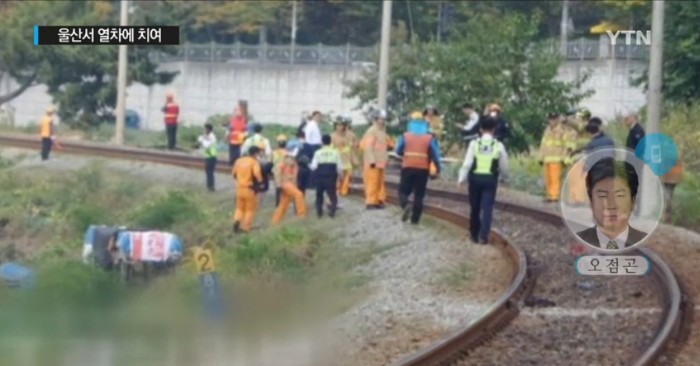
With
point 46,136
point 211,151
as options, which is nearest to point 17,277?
point 211,151

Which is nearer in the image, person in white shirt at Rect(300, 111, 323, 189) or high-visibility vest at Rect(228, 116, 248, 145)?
person in white shirt at Rect(300, 111, 323, 189)

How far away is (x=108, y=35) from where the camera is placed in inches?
521

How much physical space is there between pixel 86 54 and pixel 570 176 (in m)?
25.9

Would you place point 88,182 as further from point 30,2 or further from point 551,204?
point 551,204

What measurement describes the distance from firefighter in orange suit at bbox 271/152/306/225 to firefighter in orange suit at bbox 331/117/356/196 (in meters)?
0.84

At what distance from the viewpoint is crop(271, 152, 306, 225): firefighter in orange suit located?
88.8 ft

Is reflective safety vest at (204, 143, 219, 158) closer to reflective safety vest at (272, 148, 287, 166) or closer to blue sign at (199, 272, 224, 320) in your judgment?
reflective safety vest at (272, 148, 287, 166)

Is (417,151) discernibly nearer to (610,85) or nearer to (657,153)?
(657,153)

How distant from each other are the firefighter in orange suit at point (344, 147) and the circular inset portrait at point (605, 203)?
14486 mm

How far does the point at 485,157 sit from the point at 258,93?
32018 millimetres

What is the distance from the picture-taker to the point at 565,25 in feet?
136

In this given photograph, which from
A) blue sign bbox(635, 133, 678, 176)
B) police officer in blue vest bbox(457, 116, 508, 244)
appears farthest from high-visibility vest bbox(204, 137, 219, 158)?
blue sign bbox(635, 133, 678, 176)

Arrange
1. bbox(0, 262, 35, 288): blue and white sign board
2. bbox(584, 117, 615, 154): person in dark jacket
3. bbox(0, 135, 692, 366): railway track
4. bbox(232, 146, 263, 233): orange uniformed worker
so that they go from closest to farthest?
1. bbox(0, 135, 692, 366): railway track
2. bbox(0, 262, 35, 288): blue and white sign board
3. bbox(584, 117, 615, 154): person in dark jacket
4. bbox(232, 146, 263, 233): orange uniformed worker

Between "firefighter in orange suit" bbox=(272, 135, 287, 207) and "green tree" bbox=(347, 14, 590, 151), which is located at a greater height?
"green tree" bbox=(347, 14, 590, 151)
